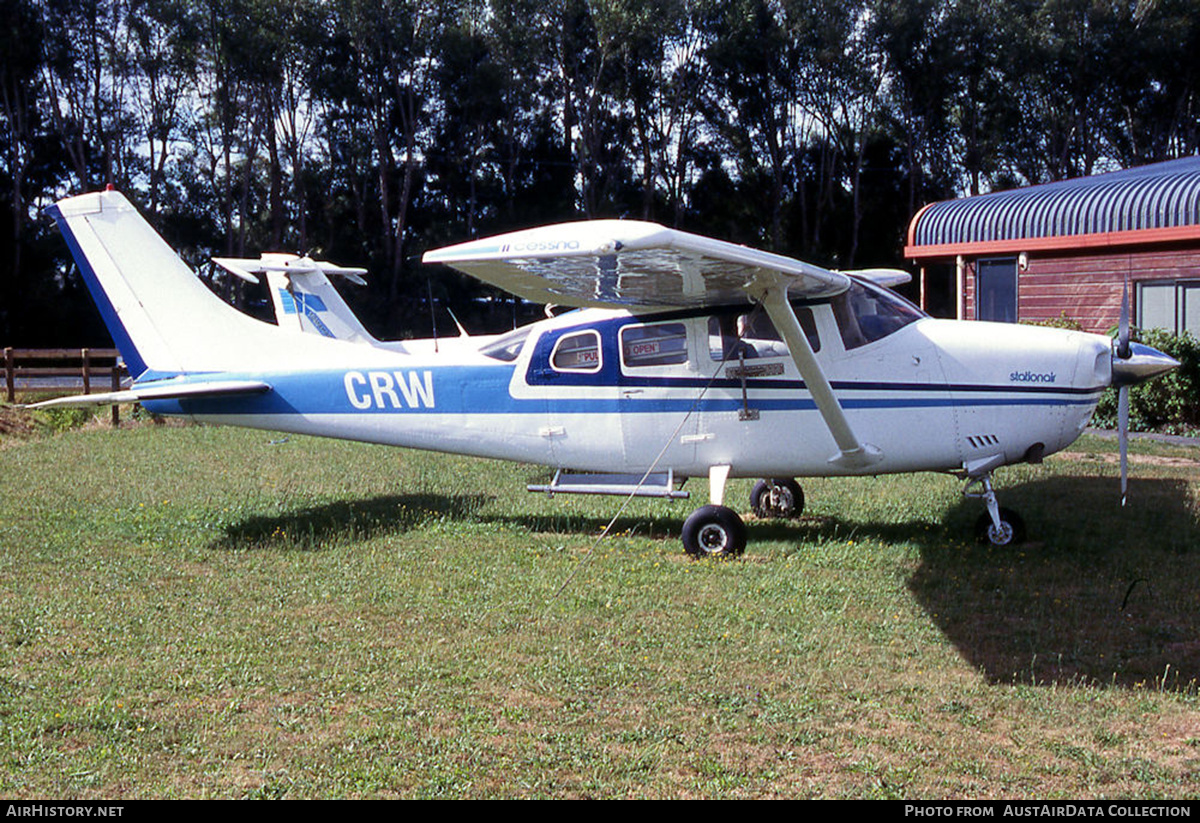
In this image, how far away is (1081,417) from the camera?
26.0 feet

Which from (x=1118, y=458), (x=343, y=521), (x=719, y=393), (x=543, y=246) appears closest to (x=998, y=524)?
(x=719, y=393)

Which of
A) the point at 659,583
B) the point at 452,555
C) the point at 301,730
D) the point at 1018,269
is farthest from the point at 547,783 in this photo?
the point at 1018,269

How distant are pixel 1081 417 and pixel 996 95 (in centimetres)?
3931

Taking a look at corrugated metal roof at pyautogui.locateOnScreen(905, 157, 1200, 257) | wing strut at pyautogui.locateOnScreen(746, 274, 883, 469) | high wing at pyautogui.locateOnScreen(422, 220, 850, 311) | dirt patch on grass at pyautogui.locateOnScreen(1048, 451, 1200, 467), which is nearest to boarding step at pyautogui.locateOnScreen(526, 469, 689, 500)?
wing strut at pyautogui.locateOnScreen(746, 274, 883, 469)

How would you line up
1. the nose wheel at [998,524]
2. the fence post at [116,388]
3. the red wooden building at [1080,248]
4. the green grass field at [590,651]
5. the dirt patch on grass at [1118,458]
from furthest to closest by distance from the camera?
the fence post at [116,388] → the red wooden building at [1080,248] → the dirt patch on grass at [1118,458] → the nose wheel at [998,524] → the green grass field at [590,651]

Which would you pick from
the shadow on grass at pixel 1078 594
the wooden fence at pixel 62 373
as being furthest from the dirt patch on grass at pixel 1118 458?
the wooden fence at pixel 62 373

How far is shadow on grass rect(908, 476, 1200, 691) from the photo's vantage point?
5453 millimetres

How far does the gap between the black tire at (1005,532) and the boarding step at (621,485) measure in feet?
7.84

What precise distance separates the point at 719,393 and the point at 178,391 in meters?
4.76

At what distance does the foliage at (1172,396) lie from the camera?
587 inches

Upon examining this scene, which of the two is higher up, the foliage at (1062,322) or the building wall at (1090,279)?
the building wall at (1090,279)

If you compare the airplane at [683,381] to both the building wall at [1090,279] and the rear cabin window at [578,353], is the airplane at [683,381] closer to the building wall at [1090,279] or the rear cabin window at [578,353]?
the rear cabin window at [578,353]

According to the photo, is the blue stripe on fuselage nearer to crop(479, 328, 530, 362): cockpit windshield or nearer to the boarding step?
crop(479, 328, 530, 362): cockpit windshield

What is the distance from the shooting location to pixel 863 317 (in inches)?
319
